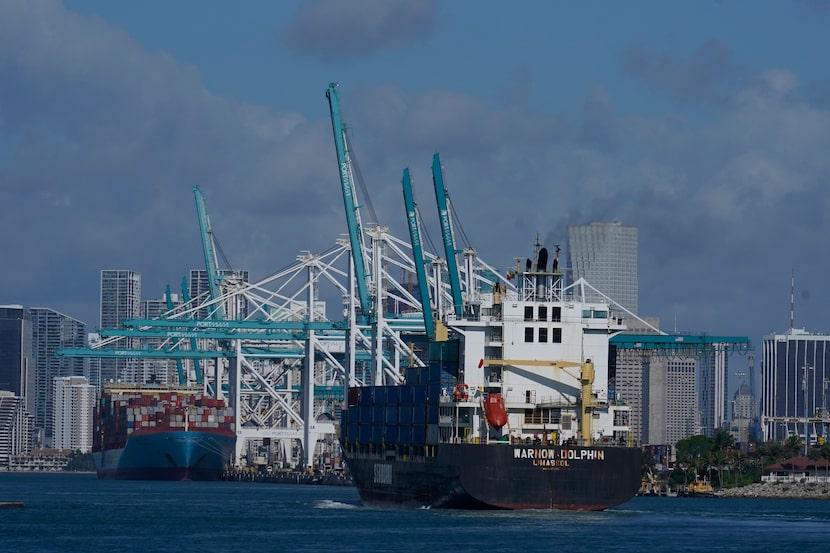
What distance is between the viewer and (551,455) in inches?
2653

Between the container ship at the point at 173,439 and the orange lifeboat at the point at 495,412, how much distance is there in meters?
100

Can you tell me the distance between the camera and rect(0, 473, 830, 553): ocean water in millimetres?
59906

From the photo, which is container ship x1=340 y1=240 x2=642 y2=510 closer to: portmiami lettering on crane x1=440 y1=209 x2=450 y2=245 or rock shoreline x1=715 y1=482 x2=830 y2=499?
portmiami lettering on crane x1=440 y1=209 x2=450 y2=245

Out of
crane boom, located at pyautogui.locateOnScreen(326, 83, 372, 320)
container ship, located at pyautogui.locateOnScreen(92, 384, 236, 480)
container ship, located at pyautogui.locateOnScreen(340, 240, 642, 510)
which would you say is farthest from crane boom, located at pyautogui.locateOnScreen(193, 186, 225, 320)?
container ship, located at pyautogui.locateOnScreen(340, 240, 642, 510)

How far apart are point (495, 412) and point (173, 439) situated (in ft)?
334

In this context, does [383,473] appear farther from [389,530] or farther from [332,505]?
[389,530]

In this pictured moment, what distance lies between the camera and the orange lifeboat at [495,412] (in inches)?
2704

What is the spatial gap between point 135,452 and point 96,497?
201ft

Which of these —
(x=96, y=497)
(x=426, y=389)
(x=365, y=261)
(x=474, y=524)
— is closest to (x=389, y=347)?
(x=365, y=261)

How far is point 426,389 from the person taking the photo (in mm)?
76188

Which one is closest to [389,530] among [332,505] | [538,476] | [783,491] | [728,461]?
[538,476]

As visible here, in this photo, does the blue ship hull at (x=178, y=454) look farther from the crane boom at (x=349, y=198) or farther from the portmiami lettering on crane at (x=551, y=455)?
the portmiami lettering on crane at (x=551, y=455)

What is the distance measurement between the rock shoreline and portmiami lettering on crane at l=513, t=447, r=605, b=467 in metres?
68.7

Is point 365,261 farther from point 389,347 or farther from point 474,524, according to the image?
point 474,524
